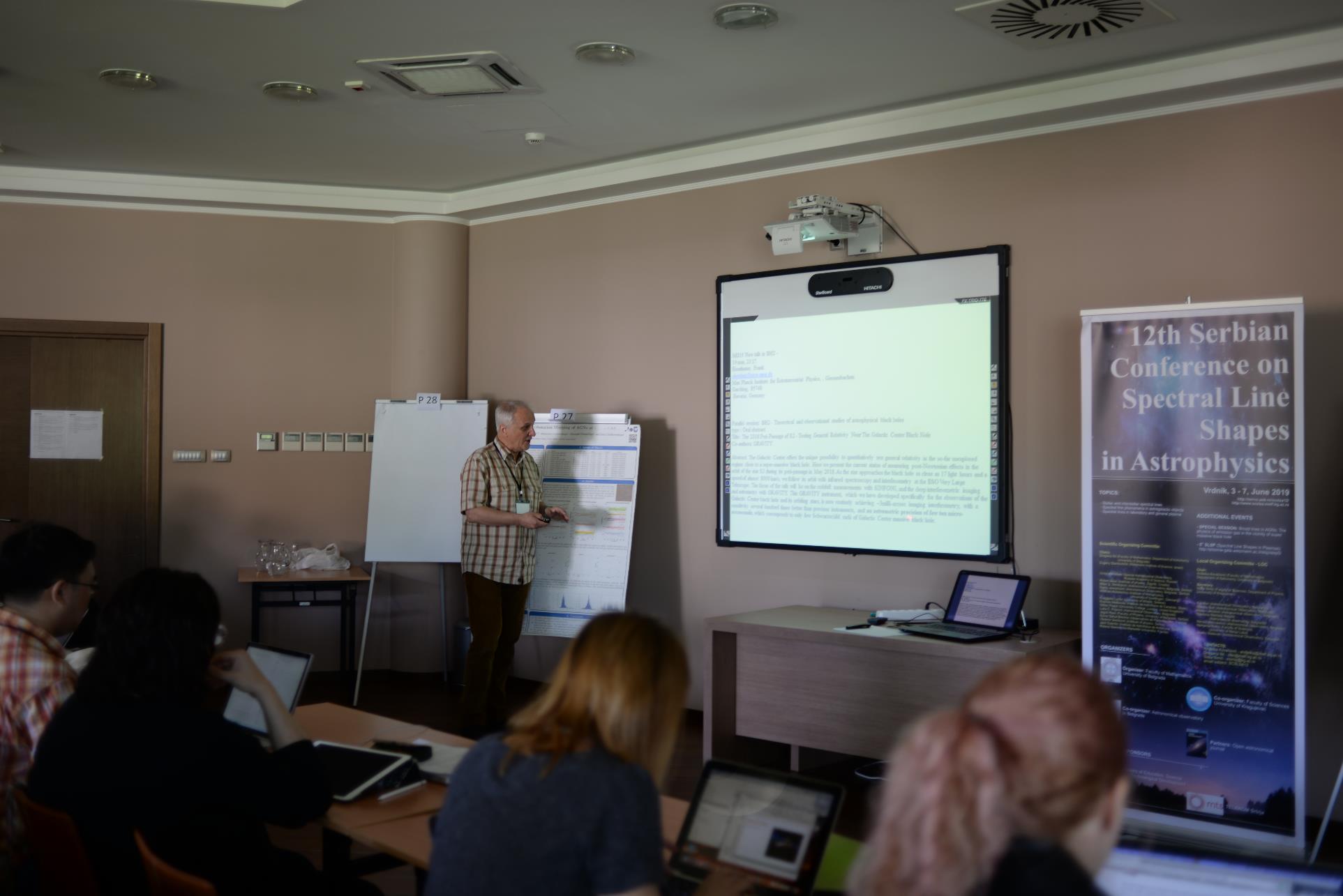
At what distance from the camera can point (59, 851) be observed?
6.07 feet

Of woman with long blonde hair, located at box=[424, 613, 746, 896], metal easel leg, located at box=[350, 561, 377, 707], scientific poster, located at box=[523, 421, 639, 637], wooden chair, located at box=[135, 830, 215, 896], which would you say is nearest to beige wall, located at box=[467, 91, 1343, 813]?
scientific poster, located at box=[523, 421, 639, 637]

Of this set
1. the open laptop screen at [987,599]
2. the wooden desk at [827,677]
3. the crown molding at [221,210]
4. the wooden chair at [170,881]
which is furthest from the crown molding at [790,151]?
the wooden chair at [170,881]

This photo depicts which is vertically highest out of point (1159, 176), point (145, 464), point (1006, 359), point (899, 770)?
point (1159, 176)

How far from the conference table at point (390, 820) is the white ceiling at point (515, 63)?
2.47 metres

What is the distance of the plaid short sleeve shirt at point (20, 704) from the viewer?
7.25 feet

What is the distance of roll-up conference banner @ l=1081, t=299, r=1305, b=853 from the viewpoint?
11.5 ft

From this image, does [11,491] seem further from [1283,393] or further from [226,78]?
[1283,393]

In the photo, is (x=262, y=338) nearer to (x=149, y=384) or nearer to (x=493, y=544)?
(x=149, y=384)

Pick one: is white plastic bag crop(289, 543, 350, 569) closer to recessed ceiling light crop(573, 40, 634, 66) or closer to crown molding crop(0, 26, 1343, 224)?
crown molding crop(0, 26, 1343, 224)

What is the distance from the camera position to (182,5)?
3.73m

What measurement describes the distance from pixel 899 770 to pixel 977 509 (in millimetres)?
3643

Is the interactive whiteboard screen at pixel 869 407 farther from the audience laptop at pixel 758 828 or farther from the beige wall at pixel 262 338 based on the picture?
the audience laptop at pixel 758 828

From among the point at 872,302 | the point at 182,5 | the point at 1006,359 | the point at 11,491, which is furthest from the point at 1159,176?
the point at 11,491

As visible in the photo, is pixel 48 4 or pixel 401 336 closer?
pixel 48 4
